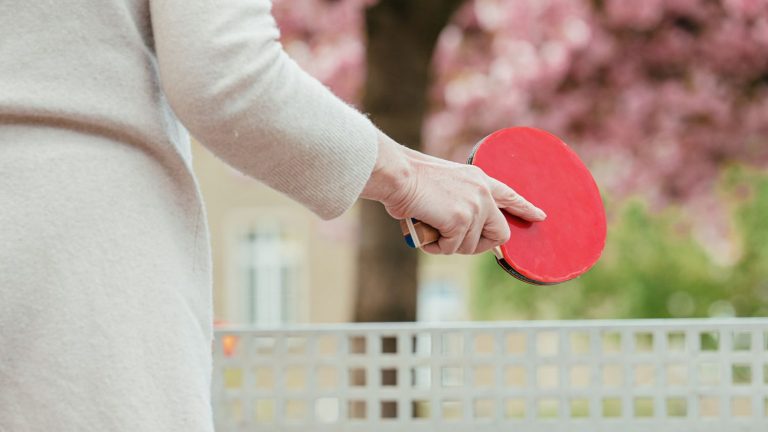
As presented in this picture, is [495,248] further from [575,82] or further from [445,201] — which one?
[575,82]

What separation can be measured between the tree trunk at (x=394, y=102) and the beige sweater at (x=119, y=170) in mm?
4467

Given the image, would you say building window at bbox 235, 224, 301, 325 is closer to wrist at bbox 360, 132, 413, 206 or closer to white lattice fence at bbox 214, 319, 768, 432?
white lattice fence at bbox 214, 319, 768, 432

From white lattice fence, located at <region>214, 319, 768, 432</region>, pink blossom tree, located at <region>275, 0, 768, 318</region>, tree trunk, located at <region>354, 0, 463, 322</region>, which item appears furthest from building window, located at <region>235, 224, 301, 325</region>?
white lattice fence, located at <region>214, 319, 768, 432</region>

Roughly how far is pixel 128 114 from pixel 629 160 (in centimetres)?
724

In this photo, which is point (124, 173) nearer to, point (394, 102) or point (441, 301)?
point (394, 102)

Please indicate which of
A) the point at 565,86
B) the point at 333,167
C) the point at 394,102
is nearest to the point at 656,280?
the point at 565,86

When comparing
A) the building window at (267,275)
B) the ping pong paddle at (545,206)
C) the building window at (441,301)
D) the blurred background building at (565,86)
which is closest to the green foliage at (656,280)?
the blurred background building at (565,86)

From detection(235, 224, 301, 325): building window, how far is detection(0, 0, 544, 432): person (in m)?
18.0

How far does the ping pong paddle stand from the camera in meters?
1.11

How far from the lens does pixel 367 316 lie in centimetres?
565

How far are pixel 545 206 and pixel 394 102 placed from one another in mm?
4369

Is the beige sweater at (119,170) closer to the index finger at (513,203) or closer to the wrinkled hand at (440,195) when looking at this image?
the wrinkled hand at (440,195)

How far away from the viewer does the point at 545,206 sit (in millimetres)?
1160

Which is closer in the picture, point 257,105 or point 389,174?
point 257,105
